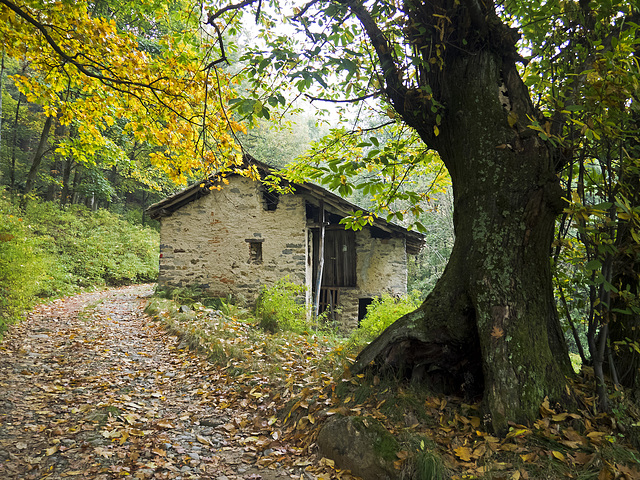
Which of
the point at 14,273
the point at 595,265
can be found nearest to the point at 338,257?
the point at 14,273

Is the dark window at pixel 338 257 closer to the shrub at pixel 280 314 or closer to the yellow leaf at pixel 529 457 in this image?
the shrub at pixel 280 314

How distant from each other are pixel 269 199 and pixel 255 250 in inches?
63.9

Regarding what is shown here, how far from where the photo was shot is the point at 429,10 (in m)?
3.11

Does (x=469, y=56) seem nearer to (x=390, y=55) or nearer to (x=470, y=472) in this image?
(x=390, y=55)

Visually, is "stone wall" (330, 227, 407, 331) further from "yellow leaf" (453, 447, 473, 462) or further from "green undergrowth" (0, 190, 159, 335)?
"yellow leaf" (453, 447, 473, 462)

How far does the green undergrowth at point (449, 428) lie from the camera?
2.19m

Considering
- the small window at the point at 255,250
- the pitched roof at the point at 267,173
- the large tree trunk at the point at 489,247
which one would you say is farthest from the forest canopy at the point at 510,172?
the small window at the point at 255,250

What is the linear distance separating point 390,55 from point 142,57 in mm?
3966

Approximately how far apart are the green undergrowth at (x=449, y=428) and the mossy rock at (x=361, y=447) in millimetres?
26

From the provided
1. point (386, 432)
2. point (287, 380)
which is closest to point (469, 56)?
point (386, 432)

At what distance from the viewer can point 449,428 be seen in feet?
8.76

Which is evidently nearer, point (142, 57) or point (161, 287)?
point (142, 57)

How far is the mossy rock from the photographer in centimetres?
249

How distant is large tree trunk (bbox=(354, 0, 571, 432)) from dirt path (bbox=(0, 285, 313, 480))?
153 centimetres
